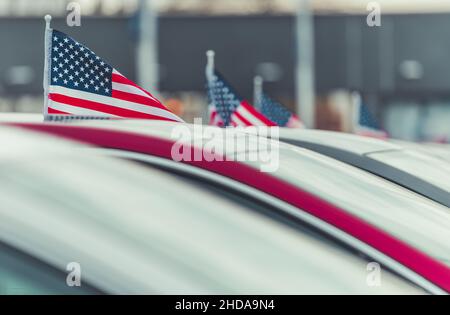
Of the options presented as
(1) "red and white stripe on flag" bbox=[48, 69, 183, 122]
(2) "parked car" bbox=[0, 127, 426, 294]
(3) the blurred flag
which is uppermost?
(1) "red and white stripe on flag" bbox=[48, 69, 183, 122]

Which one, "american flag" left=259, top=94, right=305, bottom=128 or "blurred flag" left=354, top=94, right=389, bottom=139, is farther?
"blurred flag" left=354, top=94, right=389, bottom=139

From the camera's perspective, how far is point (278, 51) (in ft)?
101

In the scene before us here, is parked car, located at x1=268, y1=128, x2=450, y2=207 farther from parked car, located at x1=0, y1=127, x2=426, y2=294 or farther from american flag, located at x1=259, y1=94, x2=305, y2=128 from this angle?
american flag, located at x1=259, y1=94, x2=305, y2=128

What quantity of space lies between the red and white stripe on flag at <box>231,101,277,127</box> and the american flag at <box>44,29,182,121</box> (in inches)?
112

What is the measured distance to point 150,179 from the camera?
8.77 ft

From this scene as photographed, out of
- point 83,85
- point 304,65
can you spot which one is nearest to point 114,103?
point 83,85

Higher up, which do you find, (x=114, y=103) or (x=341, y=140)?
(x=114, y=103)

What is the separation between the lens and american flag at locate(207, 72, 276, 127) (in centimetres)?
665

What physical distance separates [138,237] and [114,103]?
1.30 meters

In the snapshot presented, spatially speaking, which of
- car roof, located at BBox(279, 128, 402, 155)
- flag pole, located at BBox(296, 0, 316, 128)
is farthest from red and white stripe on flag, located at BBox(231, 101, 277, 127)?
flag pole, located at BBox(296, 0, 316, 128)

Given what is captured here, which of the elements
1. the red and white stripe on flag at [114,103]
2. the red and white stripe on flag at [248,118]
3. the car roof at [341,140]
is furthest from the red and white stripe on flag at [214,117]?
the red and white stripe on flag at [114,103]

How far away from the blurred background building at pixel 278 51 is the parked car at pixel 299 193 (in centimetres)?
2642

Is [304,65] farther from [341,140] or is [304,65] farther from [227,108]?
[341,140]

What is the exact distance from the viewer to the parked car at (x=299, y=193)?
277cm
